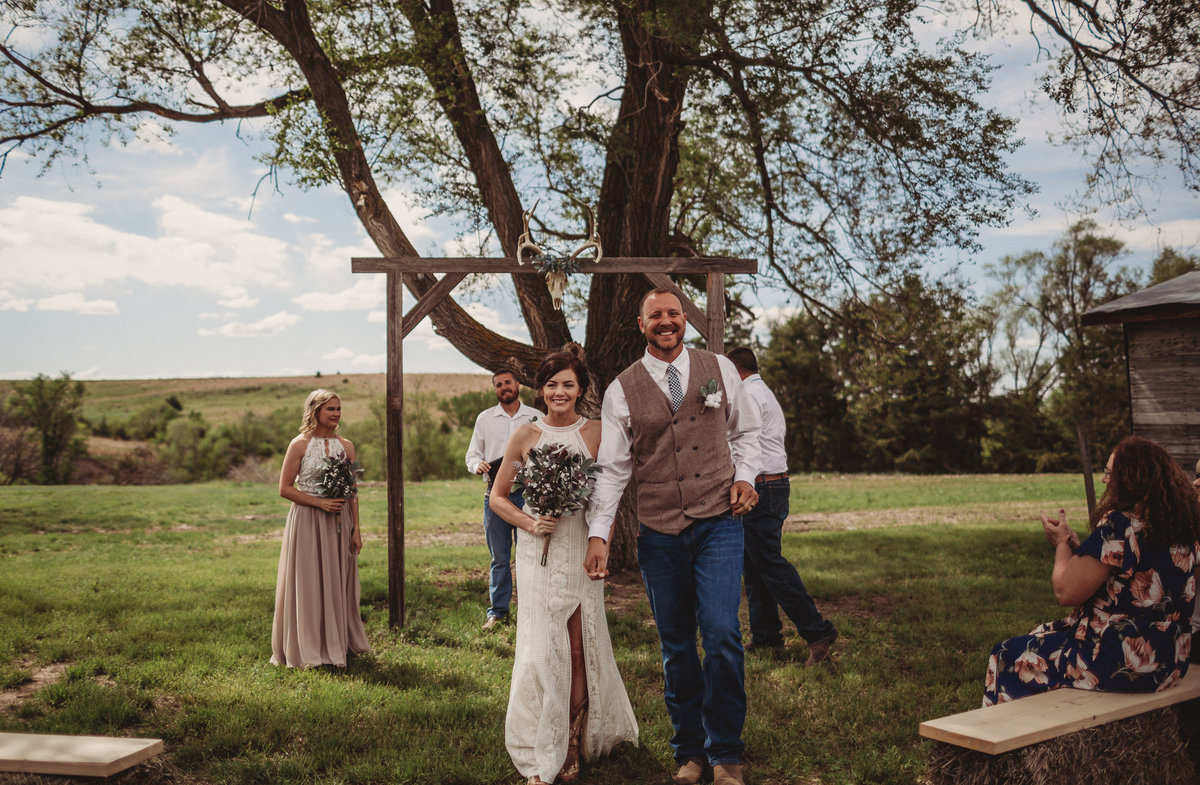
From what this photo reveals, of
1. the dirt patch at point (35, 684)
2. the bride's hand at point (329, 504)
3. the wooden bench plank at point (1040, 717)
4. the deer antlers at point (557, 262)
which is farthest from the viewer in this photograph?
the deer antlers at point (557, 262)

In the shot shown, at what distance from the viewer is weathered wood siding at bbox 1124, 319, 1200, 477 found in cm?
908

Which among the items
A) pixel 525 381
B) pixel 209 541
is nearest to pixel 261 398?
pixel 209 541

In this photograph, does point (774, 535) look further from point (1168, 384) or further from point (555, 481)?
point (1168, 384)

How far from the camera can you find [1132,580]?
3994 mm

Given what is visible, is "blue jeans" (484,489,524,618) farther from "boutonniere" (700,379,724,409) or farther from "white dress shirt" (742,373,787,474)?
"boutonniere" (700,379,724,409)

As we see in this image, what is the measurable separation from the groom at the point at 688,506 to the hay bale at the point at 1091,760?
1.05 metres


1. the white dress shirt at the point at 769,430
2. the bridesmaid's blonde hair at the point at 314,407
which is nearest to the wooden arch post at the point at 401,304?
the bridesmaid's blonde hair at the point at 314,407

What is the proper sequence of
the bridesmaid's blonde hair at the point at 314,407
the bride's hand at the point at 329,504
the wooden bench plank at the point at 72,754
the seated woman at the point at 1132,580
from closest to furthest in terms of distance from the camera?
the wooden bench plank at the point at 72,754, the seated woman at the point at 1132,580, the bride's hand at the point at 329,504, the bridesmaid's blonde hair at the point at 314,407

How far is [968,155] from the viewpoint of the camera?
10828 mm

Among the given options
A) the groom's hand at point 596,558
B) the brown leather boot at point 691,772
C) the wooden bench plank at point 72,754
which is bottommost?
the brown leather boot at point 691,772

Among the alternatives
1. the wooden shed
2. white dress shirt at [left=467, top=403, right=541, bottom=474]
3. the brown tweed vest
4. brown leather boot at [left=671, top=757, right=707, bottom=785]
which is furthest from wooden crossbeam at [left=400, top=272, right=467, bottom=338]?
the wooden shed

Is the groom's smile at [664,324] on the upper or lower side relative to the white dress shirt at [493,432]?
upper

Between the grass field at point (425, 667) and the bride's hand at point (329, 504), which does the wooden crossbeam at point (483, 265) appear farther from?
the grass field at point (425, 667)

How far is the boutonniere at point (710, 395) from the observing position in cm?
421
